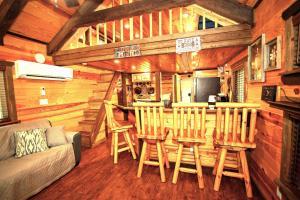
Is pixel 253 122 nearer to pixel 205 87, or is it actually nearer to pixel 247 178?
pixel 247 178

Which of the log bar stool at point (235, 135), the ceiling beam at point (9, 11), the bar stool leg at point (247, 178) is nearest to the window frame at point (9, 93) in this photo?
the ceiling beam at point (9, 11)

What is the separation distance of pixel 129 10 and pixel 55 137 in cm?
253

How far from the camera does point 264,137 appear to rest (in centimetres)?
181

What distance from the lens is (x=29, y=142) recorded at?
2.25 meters

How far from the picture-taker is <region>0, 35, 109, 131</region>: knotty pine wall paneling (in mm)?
2598

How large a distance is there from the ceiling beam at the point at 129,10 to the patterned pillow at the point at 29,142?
7.01 ft

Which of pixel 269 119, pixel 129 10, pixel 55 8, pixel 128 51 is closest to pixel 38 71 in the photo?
pixel 55 8

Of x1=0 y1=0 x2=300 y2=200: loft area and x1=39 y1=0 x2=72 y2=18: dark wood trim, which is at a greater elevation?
x1=39 y1=0 x2=72 y2=18: dark wood trim

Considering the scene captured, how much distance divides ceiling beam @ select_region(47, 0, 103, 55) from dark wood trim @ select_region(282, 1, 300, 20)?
2.85 meters

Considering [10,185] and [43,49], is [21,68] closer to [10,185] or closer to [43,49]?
[43,49]

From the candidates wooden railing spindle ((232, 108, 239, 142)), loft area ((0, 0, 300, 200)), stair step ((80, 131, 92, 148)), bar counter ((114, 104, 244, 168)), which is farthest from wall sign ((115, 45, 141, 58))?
stair step ((80, 131, 92, 148))

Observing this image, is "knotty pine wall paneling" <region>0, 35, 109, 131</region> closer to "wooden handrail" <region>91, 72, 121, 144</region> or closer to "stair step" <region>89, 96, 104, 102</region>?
"stair step" <region>89, 96, 104, 102</region>

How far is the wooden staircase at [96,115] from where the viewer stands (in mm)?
3662

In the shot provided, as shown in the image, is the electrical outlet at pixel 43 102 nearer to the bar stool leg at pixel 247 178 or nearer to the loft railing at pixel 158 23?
the loft railing at pixel 158 23
